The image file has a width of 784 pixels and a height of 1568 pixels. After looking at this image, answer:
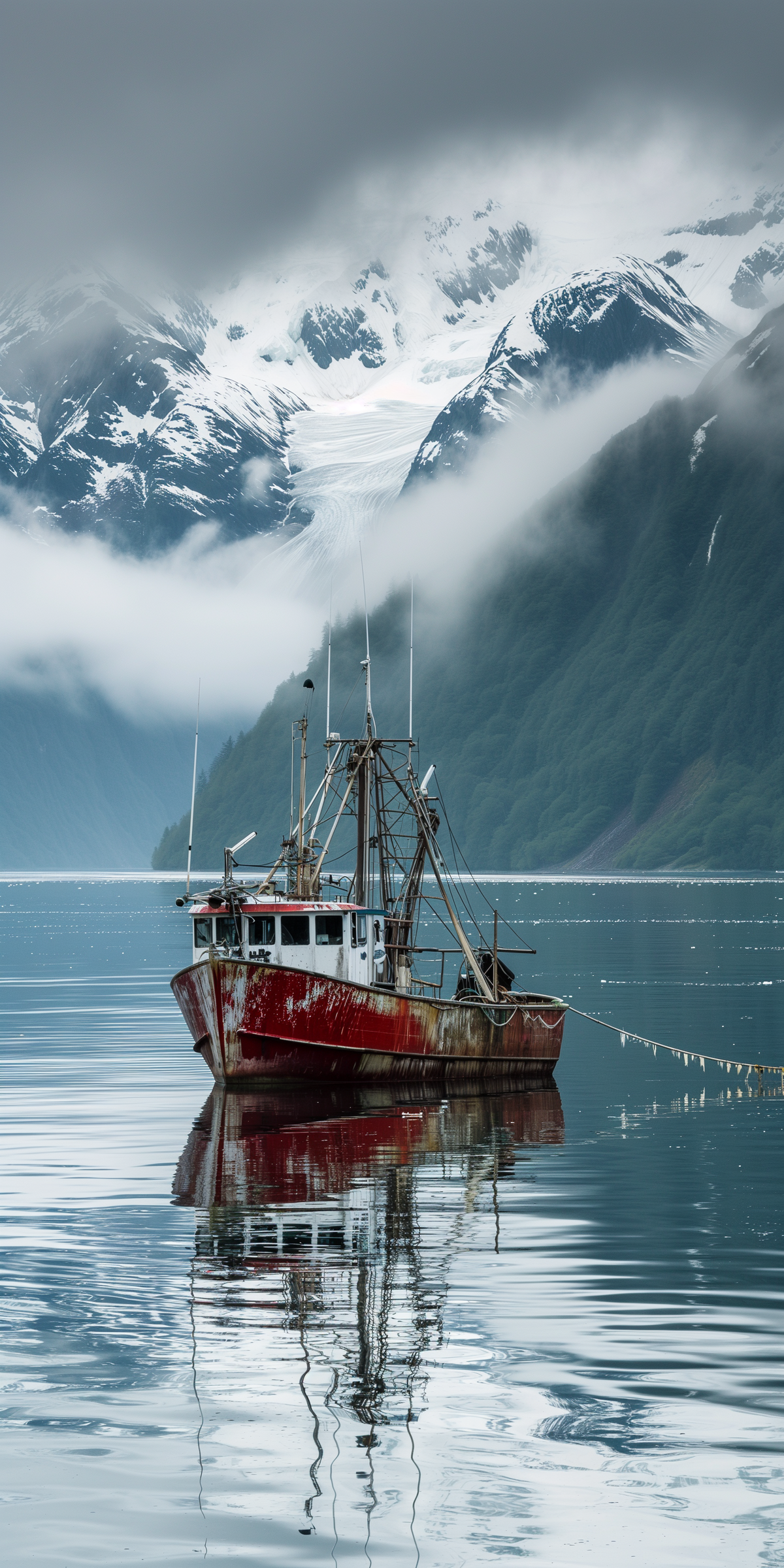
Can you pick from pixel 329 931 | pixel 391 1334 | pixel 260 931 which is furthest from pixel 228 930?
pixel 391 1334

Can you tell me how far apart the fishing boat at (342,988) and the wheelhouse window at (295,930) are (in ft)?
0.10

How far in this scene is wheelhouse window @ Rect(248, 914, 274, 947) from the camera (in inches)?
2137

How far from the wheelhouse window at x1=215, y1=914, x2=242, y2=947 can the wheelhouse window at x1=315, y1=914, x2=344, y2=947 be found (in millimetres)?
2511

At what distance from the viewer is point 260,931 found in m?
54.4

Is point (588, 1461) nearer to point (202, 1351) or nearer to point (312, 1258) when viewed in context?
point (202, 1351)

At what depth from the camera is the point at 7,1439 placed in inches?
705

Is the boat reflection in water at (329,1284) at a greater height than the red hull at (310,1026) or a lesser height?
lesser

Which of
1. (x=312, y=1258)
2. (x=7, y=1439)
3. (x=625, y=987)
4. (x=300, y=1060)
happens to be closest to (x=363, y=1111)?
(x=300, y=1060)

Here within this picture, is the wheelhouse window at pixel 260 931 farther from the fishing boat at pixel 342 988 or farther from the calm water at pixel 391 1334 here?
the calm water at pixel 391 1334

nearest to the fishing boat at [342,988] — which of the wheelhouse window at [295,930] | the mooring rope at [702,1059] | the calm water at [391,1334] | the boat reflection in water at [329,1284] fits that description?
the wheelhouse window at [295,930]

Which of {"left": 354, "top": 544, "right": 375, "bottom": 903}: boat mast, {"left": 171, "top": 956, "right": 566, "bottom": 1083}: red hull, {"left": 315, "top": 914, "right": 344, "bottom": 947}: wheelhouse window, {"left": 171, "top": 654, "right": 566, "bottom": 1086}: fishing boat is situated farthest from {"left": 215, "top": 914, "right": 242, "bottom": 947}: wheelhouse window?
{"left": 354, "top": 544, "right": 375, "bottom": 903}: boat mast

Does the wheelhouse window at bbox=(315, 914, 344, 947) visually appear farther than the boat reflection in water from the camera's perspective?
Yes

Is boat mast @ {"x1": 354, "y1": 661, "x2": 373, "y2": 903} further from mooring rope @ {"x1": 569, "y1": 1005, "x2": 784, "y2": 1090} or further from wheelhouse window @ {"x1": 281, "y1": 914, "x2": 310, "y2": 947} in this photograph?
mooring rope @ {"x1": 569, "y1": 1005, "x2": 784, "y2": 1090}

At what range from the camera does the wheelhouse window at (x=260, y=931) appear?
54281 millimetres
